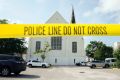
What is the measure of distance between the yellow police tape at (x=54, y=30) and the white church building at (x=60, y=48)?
7308cm

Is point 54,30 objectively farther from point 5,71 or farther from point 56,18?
point 56,18

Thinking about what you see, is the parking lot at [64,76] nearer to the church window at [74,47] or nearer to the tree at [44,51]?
the tree at [44,51]

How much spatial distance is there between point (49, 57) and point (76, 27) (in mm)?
74408

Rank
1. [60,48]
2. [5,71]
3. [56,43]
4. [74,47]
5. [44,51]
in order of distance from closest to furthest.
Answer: [5,71], [44,51], [56,43], [60,48], [74,47]

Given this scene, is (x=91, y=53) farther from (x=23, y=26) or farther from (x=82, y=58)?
(x=23, y=26)

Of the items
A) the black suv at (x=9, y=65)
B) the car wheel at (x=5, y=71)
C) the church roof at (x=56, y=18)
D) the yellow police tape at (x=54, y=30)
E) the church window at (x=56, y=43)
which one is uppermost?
the church roof at (x=56, y=18)

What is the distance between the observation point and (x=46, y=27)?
16.1 meters

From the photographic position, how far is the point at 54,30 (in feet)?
52.9

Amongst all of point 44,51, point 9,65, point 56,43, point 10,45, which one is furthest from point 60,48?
point 9,65

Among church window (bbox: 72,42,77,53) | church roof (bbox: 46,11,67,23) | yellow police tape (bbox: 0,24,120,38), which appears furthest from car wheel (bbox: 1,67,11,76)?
church window (bbox: 72,42,77,53)

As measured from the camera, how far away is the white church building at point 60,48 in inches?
3541

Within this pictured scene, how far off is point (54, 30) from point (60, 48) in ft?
247

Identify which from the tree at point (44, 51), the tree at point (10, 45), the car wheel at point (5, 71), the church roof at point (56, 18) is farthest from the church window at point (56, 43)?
the car wheel at point (5, 71)

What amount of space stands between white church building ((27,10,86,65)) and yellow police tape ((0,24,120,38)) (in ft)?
240
